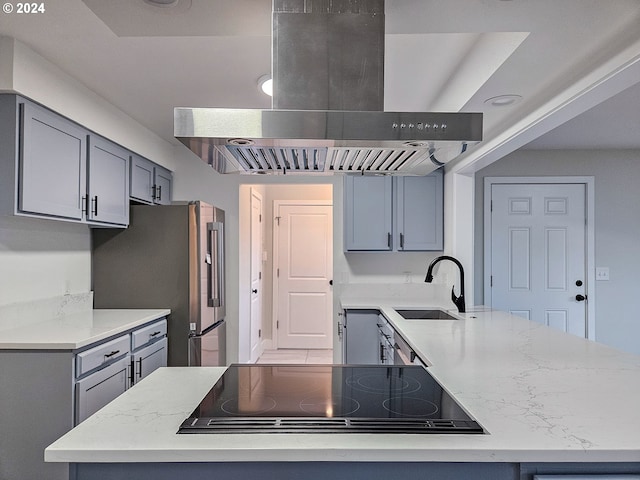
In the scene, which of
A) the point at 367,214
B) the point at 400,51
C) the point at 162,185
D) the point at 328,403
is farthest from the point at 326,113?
the point at 162,185

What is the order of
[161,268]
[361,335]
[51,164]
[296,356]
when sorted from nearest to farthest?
[51,164]
[161,268]
[361,335]
[296,356]

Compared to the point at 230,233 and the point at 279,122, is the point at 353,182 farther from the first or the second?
the point at 279,122

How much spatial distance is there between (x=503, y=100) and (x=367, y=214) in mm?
1985

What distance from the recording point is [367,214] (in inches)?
167

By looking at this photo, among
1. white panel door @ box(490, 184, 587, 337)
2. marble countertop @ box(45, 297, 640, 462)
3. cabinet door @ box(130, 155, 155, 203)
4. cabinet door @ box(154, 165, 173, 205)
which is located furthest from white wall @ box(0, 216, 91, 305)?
white panel door @ box(490, 184, 587, 337)

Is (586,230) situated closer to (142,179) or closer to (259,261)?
(259,261)

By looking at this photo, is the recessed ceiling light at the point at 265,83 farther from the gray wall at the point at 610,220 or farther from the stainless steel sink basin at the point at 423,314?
the gray wall at the point at 610,220

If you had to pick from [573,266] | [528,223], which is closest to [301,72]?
[528,223]

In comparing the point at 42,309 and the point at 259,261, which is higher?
the point at 259,261

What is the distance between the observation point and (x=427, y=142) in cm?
140

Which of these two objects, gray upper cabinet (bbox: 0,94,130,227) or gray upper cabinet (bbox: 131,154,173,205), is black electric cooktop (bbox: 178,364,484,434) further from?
gray upper cabinet (bbox: 131,154,173,205)

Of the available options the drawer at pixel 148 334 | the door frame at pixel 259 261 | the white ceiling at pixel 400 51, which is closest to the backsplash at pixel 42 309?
the drawer at pixel 148 334

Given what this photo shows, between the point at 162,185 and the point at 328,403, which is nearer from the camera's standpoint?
the point at 328,403

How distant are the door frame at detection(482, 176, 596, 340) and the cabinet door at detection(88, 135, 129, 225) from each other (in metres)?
3.06
